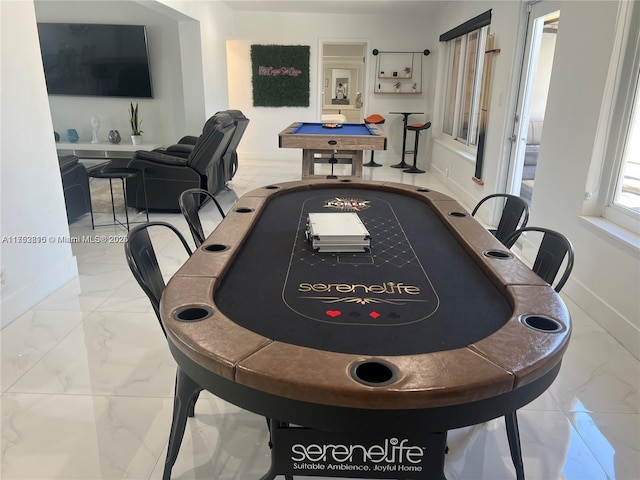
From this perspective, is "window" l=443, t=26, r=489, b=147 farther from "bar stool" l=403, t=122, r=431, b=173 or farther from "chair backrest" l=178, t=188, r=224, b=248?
"chair backrest" l=178, t=188, r=224, b=248

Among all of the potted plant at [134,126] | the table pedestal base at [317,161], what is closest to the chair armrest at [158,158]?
the table pedestal base at [317,161]

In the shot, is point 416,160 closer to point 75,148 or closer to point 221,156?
point 221,156

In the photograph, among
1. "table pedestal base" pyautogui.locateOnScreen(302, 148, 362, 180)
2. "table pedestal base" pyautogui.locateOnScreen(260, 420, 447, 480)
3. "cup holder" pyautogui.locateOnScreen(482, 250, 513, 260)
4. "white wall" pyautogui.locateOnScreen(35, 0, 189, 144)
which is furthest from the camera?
"white wall" pyautogui.locateOnScreen(35, 0, 189, 144)

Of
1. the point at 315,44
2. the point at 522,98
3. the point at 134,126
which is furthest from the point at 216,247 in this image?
the point at 315,44

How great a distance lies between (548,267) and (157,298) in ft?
5.18

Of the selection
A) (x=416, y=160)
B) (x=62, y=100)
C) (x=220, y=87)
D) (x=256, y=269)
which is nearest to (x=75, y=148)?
(x=62, y=100)

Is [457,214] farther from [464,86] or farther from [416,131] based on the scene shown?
[416,131]

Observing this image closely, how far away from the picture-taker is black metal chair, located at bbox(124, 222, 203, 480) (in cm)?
153

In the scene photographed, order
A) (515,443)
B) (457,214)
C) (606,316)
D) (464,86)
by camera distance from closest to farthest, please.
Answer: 1. (515,443)
2. (457,214)
3. (606,316)
4. (464,86)

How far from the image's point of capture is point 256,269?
5.55ft

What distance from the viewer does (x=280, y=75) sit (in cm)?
840

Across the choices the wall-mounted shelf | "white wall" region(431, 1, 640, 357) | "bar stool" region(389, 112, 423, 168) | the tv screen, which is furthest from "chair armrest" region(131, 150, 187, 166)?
the wall-mounted shelf

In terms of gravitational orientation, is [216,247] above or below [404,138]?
above

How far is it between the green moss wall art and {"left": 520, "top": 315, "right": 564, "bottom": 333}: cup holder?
25.6ft
